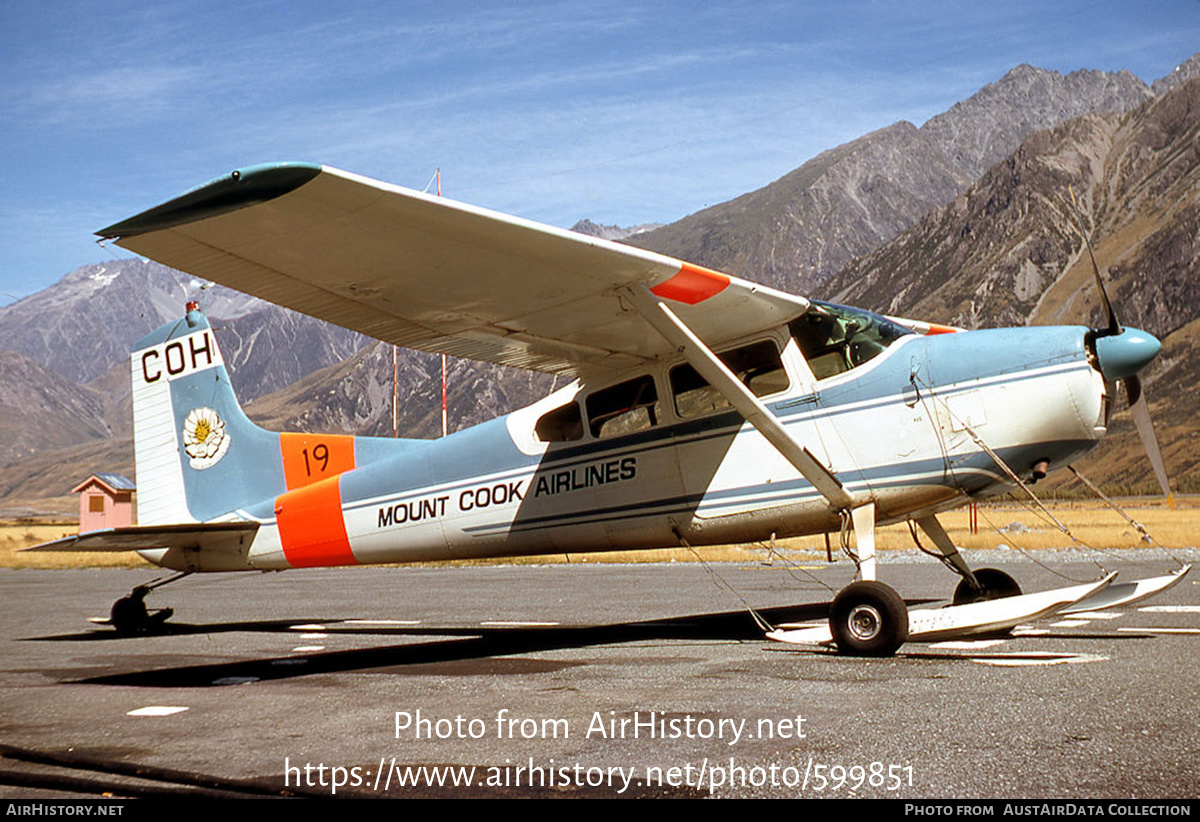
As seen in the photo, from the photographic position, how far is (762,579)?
17.2 meters

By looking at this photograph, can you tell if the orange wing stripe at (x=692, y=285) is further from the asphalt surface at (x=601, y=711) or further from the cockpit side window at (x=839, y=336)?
the asphalt surface at (x=601, y=711)

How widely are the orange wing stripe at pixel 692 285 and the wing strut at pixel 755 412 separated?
0.36 feet

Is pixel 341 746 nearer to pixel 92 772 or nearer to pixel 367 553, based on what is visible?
pixel 92 772

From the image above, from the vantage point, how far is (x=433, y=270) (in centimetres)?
771

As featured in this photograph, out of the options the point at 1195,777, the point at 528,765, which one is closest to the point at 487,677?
the point at 528,765

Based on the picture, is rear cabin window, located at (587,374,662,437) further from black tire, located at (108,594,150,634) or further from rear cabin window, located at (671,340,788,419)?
black tire, located at (108,594,150,634)

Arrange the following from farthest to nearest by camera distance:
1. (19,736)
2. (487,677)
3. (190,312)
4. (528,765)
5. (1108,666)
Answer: (190,312) → (487,677) → (1108,666) → (19,736) → (528,765)

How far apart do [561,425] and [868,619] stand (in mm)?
3541

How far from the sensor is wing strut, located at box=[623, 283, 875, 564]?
8125mm

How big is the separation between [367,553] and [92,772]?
20.4ft

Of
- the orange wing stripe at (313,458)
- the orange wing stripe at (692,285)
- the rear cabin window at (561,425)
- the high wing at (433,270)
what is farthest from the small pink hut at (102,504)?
the orange wing stripe at (692,285)

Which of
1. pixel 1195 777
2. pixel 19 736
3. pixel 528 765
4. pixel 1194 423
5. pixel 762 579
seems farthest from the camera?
pixel 1194 423

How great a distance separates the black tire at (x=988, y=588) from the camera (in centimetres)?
930

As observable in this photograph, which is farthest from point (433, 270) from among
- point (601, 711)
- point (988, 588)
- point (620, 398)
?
point (988, 588)
